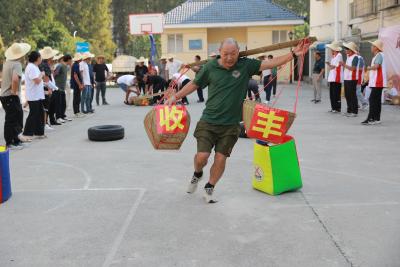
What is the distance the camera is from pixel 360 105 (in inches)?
585

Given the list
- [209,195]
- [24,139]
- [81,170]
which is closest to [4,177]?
[81,170]

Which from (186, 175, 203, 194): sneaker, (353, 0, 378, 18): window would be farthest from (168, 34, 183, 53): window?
(186, 175, 203, 194): sneaker

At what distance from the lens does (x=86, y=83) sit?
14586 millimetres

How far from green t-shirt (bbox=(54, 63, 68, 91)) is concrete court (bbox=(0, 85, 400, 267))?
13.2 ft

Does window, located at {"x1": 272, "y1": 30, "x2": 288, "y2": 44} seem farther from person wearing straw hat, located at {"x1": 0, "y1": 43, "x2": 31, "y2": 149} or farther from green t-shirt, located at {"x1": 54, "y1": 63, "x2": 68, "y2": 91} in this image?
person wearing straw hat, located at {"x1": 0, "y1": 43, "x2": 31, "y2": 149}

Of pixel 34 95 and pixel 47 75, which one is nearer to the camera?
pixel 34 95

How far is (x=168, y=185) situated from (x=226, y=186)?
2.41 ft

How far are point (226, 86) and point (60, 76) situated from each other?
821cm

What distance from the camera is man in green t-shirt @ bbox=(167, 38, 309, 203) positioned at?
5.34m

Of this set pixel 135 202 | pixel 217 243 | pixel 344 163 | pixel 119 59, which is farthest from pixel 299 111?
pixel 119 59

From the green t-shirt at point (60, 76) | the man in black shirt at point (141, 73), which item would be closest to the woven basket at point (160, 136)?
the green t-shirt at point (60, 76)

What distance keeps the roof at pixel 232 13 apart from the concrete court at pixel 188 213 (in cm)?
2625

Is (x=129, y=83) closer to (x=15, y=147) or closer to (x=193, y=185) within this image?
(x=15, y=147)

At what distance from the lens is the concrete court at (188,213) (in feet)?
13.4
